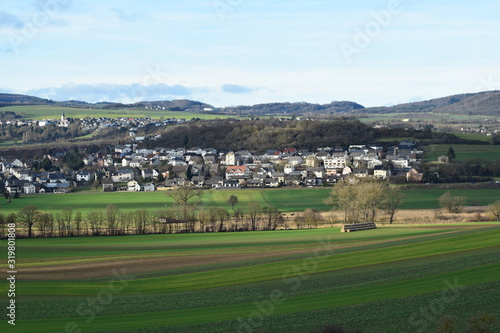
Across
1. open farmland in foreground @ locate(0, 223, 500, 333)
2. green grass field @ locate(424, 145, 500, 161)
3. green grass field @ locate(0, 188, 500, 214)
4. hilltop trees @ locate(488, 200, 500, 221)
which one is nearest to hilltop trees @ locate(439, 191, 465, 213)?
green grass field @ locate(0, 188, 500, 214)

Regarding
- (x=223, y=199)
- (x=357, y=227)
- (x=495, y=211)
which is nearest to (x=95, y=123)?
(x=223, y=199)

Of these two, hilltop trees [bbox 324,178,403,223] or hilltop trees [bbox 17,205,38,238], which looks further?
hilltop trees [bbox 324,178,403,223]

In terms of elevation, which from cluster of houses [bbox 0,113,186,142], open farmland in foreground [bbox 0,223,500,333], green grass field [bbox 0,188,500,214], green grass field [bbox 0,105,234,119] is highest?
green grass field [bbox 0,105,234,119]

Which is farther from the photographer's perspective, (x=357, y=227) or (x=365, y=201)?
(x=365, y=201)

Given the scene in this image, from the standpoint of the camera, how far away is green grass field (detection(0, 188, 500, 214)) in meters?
55.9

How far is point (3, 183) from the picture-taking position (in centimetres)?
7569

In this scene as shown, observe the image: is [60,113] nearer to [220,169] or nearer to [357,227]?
[220,169]

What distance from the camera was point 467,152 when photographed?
284ft

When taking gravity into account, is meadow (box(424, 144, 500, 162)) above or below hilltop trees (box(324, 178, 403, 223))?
above

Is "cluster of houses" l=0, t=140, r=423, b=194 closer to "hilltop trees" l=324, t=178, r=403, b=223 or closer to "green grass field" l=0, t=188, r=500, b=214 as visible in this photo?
"green grass field" l=0, t=188, r=500, b=214

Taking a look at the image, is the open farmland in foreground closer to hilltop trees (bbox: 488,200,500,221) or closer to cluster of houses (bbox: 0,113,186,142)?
hilltop trees (bbox: 488,200,500,221)

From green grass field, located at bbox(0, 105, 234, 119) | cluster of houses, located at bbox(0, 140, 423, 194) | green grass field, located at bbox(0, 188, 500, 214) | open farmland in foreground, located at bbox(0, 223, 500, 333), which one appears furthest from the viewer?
green grass field, located at bbox(0, 105, 234, 119)

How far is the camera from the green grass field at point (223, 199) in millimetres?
55875

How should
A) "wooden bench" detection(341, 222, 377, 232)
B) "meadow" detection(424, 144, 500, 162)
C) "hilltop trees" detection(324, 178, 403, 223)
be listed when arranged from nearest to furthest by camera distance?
1. "wooden bench" detection(341, 222, 377, 232)
2. "hilltop trees" detection(324, 178, 403, 223)
3. "meadow" detection(424, 144, 500, 162)
